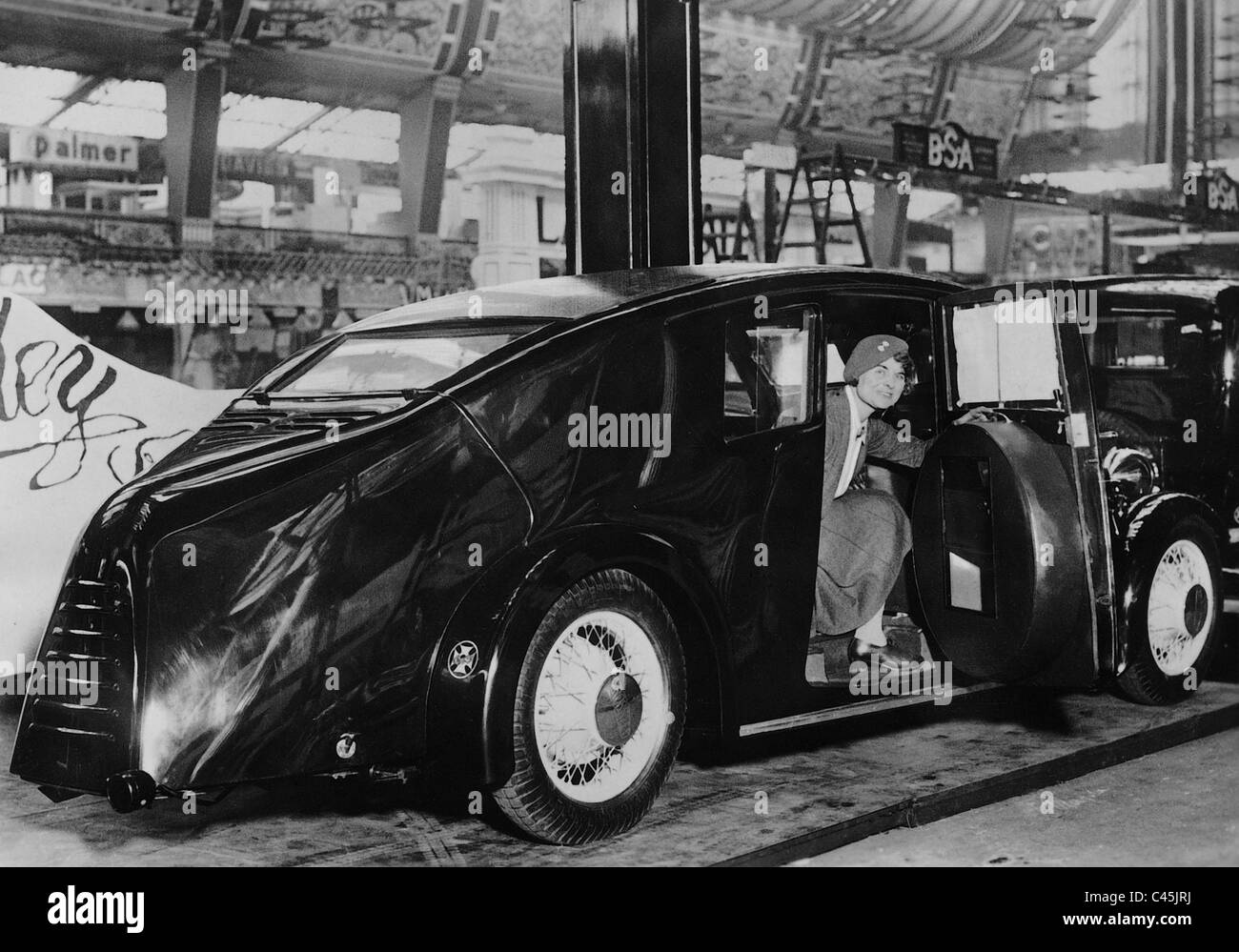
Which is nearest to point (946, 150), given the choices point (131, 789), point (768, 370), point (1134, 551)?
point (1134, 551)

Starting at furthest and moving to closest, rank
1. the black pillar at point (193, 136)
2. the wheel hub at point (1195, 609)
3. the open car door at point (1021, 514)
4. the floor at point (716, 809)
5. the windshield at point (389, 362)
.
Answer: the black pillar at point (193, 136) < the wheel hub at point (1195, 609) < the open car door at point (1021, 514) < the windshield at point (389, 362) < the floor at point (716, 809)

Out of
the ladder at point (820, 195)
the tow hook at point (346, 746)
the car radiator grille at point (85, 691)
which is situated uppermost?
the ladder at point (820, 195)

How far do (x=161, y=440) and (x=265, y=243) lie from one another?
1.14 metres

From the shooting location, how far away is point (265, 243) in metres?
7.50

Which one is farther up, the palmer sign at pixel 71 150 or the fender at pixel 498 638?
the palmer sign at pixel 71 150

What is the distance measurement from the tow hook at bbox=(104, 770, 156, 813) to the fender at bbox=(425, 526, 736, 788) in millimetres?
779

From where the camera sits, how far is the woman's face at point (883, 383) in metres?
5.54

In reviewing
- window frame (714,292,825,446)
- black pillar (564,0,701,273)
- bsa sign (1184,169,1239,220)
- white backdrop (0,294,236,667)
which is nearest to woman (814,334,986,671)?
window frame (714,292,825,446)

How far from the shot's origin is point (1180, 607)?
6.26m

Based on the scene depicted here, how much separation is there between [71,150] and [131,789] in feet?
13.0

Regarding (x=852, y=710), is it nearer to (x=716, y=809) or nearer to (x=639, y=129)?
(x=716, y=809)

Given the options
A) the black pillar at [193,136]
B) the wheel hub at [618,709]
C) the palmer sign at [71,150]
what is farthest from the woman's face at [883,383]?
the palmer sign at [71,150]

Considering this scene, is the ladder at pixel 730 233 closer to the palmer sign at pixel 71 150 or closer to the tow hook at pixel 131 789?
the palmer sign at pixel 71 150
